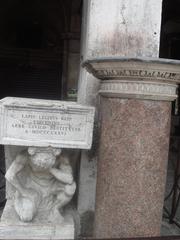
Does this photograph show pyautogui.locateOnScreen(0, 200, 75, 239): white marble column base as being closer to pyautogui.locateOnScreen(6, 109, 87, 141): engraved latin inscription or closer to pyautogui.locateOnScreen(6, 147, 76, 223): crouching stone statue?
pyautogui.locateOnScreen(6, 147, 76, 223): crouching stone statue

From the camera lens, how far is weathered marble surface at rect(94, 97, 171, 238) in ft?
8.77

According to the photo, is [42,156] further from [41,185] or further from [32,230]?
[32,230]

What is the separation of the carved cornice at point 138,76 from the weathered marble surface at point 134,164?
61mm

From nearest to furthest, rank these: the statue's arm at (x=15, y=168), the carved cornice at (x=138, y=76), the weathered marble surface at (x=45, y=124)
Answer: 1. the carved cornice at (x=138, y=76)
2. the weathered marble surface at (x=45, y=124)
3. the statue's arm at (x=15, y=168)

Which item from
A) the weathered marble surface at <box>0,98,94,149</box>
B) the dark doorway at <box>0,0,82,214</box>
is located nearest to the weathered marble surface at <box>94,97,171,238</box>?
the weathered marble surface at <box>0,98,94,149</box>

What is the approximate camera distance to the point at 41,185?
3.14m

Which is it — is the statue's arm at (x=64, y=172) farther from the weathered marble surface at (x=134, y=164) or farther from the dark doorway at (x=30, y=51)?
the dark doorway at (x=30, y=51)

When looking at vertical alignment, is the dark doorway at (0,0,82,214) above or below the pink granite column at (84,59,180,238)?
above

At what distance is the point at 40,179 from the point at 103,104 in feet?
2.63

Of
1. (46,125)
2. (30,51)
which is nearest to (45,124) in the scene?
(46,125)

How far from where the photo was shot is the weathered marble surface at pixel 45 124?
2.76m

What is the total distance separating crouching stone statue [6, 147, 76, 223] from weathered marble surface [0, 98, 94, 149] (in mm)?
125

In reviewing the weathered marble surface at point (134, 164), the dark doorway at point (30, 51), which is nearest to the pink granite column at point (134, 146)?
the weathered marble surface at point (134, 164)

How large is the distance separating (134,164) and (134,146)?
0.40 feet
